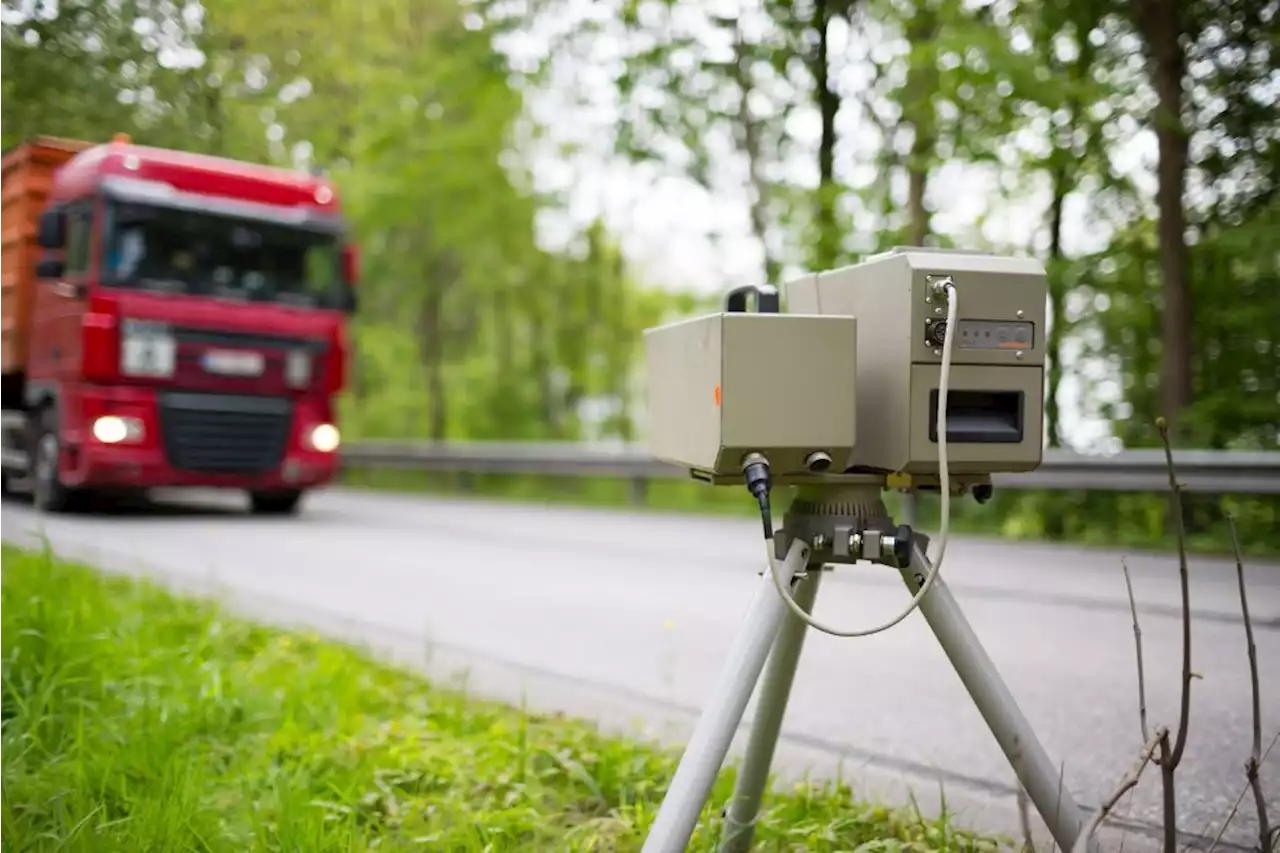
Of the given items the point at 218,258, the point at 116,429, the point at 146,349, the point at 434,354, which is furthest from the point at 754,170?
the point at 116,429

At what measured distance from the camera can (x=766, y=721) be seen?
9.04 feet

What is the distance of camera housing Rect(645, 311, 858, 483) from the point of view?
2223mm

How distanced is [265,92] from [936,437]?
167 inches

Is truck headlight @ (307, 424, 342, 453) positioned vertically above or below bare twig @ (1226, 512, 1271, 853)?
above

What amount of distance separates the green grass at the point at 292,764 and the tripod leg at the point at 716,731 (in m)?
0.67

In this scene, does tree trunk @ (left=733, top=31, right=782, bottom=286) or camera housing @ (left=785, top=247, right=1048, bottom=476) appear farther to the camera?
tree trunk @ (left=733, top=31, right=782, bottom=286)

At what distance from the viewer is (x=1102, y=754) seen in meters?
3.97

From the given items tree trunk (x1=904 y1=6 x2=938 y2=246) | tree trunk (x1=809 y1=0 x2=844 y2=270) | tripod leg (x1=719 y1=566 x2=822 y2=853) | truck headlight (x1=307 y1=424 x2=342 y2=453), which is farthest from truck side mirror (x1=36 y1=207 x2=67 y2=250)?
tree trunk (x1=809 y1=0 x2=844 y2=270)

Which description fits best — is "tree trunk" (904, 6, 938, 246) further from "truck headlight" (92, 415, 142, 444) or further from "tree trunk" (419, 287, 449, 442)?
"tree trunk" (419, 287, 449, 442)

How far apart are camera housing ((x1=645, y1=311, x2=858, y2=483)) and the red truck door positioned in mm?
6633

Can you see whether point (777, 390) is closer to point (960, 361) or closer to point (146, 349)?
point (960, 361)

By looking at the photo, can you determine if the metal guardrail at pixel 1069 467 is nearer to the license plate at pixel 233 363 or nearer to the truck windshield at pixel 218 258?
the truck windshield at pixel 218 258

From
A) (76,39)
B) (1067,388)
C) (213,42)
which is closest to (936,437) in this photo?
(76,39)

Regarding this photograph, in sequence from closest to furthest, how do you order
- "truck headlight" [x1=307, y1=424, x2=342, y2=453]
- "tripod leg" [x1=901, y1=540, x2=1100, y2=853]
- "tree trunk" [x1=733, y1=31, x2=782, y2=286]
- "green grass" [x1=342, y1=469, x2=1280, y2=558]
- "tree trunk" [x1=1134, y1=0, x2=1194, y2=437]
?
"tripod leg" [x1=901, y1=540, x2=1100, y2=853], "tree trunk" [x1=1134, y1=0, x2=1194, y2=437], "green grass" [x1=342, y1=469, x2=1280, y2=558], "truck headlight" [x1=307, y1=424, x2=342, y2=453], "tree trunk" [x1=733, y1=31, x2=782, y2=286]
